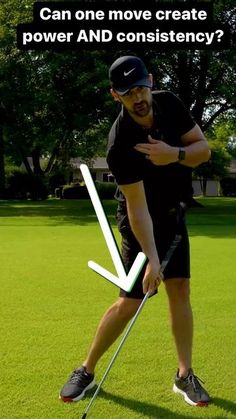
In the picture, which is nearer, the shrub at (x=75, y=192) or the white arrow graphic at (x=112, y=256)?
the white arrow graphic at (x=112, y=256)

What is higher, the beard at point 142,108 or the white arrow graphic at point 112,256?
the beard at point 142,108

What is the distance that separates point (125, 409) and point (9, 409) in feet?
2.19

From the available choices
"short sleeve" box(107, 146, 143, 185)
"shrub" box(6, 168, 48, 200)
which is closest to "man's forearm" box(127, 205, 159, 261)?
"short sleeve" box(107, 146, 143, 185)

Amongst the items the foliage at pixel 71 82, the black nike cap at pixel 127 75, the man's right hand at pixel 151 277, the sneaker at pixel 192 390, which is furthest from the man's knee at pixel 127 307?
the foliage at pixel 71 82

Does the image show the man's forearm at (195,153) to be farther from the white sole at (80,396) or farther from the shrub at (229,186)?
the shrub at (229,186)

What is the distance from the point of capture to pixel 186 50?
910 inches

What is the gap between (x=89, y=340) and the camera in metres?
4.76

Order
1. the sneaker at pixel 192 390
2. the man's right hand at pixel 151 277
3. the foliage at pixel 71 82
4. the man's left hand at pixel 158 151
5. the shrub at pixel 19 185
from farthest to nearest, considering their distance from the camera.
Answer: the shrub at pixel 19 185 → the foliage at pixel 71 82 → the sneaker at pixel 192 390 → the man's right hand at pixel 151 277 → the man's left hand at pixel 158 151

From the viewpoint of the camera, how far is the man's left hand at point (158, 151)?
2973 millimetres

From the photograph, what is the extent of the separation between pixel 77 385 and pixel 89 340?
1.17 metres

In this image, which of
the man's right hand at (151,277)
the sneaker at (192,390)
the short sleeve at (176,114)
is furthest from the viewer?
the sneaker at (192,390)

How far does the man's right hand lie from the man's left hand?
23.2 inches

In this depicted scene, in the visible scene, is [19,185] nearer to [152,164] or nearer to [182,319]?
[182,319]

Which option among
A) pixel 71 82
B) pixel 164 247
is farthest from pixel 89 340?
pixel 71 82
